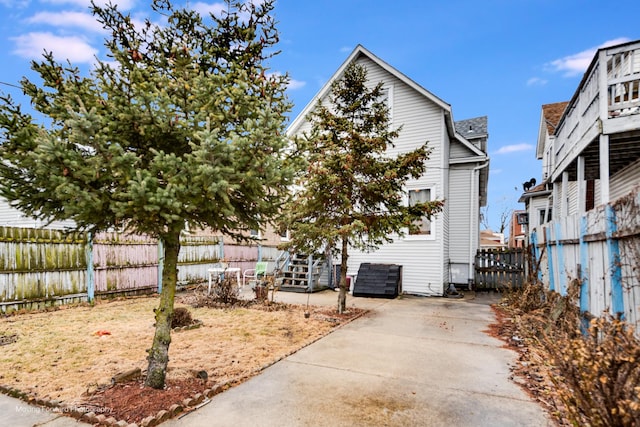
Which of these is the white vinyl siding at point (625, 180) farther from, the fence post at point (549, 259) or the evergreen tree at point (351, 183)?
the evergreen tree at point (351, 183)

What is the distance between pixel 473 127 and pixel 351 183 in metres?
11.1

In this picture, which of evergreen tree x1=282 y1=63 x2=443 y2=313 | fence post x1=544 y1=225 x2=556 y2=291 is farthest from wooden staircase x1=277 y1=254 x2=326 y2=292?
fence post x1=544 y1=225 x2=556 y2=291

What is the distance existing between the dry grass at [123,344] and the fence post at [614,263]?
4309mm

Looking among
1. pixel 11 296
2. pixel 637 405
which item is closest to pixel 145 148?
pixel 637 405

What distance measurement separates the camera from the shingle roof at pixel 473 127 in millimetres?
15852

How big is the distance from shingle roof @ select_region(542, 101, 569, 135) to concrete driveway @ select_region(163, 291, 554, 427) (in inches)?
554

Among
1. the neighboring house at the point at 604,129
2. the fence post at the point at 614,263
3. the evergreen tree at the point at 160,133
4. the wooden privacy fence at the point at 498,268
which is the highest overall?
the neighboring house at the point at 604,129

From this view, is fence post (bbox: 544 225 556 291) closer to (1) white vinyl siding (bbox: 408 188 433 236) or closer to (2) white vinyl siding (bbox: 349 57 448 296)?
(2) white vinyl siding (bbox: 349 57 448 296)

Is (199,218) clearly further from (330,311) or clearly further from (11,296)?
(11,296)

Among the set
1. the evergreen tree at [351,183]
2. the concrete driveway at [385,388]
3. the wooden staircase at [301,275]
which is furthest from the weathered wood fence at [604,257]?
the wooden staircase at [301,275]

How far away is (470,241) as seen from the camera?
1315cm

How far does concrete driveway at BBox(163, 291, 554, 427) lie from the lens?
327 cm

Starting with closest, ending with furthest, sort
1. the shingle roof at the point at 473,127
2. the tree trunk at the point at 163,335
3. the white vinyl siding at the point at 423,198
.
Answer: the tree trunk at the point at 163,335 < the white vinyl siding at the point at 423,198 < the shingle roof at the point at 473,127

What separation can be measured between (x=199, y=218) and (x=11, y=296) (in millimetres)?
7269
